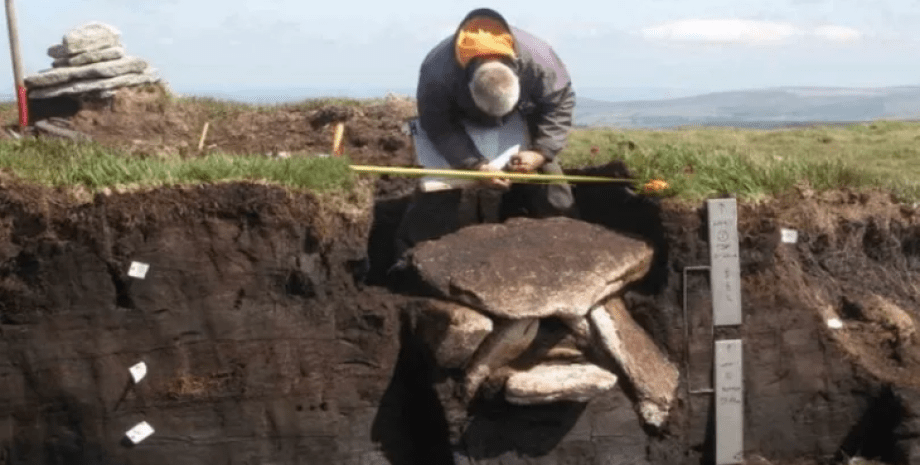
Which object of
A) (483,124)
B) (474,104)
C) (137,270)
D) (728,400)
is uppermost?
(474,104)

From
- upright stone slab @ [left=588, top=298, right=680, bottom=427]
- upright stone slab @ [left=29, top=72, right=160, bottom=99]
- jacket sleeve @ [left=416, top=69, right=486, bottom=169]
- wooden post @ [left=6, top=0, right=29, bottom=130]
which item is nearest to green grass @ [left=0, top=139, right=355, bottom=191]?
jacket sleeve @ [left=416, top=69, right=486, bottom=169]

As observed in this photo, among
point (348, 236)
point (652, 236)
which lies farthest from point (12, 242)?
point (652, 236)

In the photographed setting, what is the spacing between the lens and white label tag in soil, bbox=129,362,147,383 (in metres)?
6.46

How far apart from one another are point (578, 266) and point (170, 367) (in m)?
2.12

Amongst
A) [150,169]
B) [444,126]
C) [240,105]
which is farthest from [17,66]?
[444,126]

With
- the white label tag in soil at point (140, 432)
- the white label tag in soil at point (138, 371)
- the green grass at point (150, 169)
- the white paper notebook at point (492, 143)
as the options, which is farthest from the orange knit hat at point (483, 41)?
the white label tag in soil at point (140, 432)

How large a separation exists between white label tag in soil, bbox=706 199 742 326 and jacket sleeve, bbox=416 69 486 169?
131 centimetres

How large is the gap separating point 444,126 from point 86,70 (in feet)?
22.7

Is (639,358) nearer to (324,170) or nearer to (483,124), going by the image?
(483,124)

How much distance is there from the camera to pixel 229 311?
662 cm

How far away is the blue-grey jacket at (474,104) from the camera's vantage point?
7.21 meters

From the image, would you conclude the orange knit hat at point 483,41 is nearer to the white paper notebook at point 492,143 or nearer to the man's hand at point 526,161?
Result: the white paper notebook at point 492,143

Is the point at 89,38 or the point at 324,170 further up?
the point at 89,38

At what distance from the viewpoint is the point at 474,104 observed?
23.4ft
